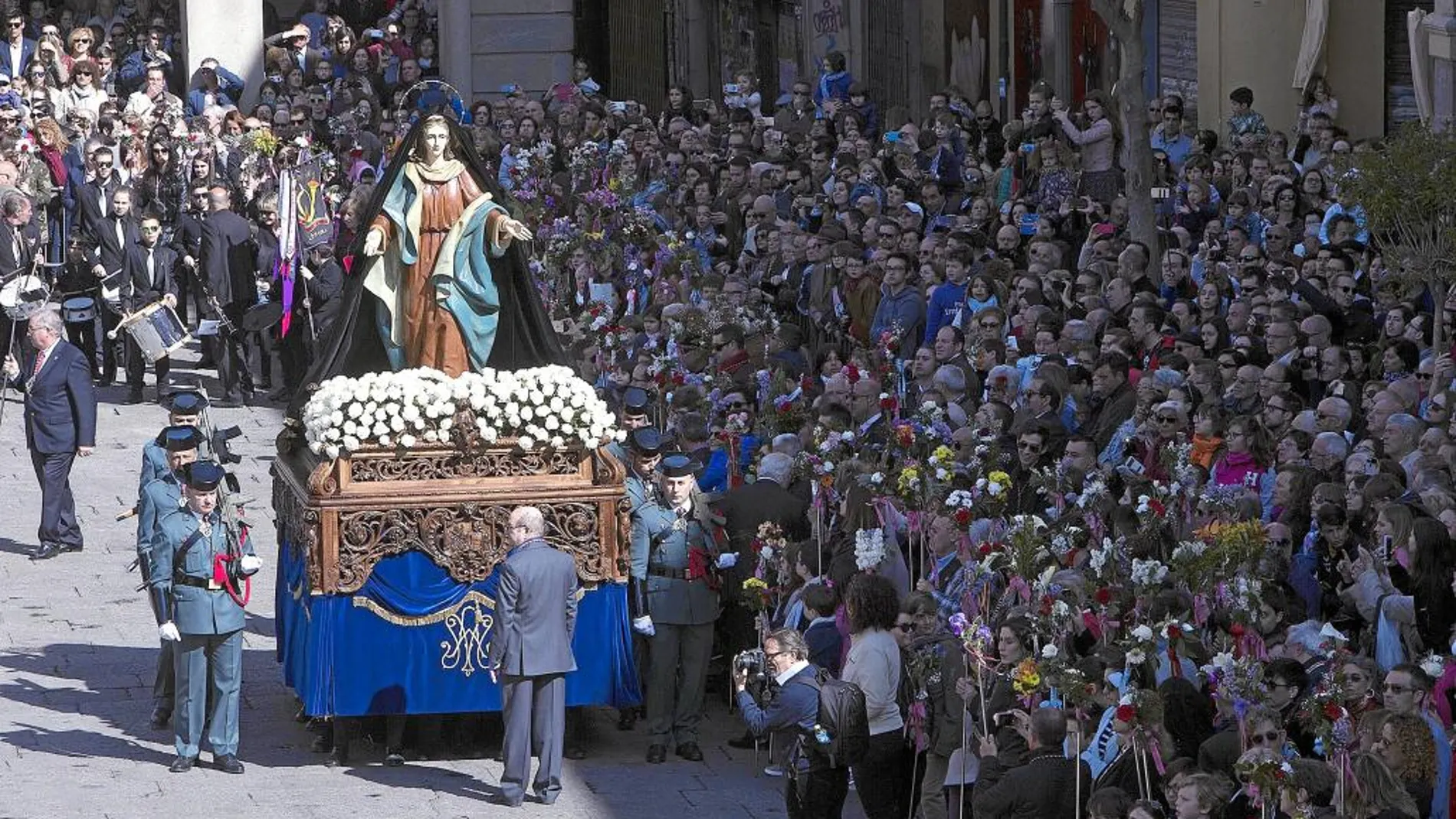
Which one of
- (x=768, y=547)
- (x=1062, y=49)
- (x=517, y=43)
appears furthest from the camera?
(x=517, y=43)

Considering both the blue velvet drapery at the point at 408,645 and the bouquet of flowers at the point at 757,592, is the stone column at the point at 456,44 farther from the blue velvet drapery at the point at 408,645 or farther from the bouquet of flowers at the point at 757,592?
the bouquet of flowers at the point at 757,592

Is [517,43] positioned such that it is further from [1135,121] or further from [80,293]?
[1135,121]

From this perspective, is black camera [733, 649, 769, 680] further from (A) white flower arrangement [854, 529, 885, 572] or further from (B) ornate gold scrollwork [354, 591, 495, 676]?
(B) ornate gold scrollwork [354, 591, 495, 676]

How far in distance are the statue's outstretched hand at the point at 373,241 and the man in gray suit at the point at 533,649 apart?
2.08 m

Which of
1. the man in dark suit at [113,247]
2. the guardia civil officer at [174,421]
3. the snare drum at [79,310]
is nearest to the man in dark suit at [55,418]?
the guardia civil officer at [174,421]

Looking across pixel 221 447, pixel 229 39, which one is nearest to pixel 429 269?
pixel 221 447

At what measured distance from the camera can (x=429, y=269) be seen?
49.2 feet

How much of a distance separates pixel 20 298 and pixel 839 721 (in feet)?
40.0

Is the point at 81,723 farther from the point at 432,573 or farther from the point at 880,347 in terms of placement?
the point at 880,347

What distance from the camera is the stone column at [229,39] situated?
34.3 meters

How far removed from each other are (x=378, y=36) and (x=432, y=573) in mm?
21337

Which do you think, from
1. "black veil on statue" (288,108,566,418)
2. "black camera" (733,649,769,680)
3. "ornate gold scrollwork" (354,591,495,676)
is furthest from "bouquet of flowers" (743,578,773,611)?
"black veil on statue" (288,108,566,418)

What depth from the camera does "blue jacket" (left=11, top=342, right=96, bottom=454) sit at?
18.0m

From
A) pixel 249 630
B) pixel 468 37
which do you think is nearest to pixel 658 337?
pixel 249 630
